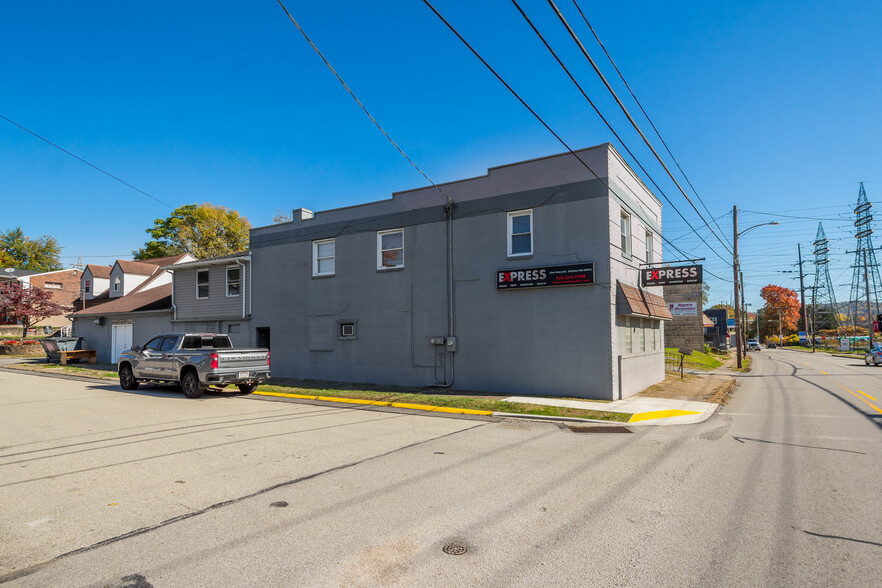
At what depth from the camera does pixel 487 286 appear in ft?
52.2

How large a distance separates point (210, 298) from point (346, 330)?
8.46 meters

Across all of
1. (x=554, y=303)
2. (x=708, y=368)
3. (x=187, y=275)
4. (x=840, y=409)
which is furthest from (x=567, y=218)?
(x=708, y=368)

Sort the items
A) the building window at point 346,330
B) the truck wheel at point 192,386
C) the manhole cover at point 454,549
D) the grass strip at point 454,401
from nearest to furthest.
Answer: the manhole cover at point 454,549, the grass strip at point 454,401, the truck wheel at point 192,386, the building window at point 346,330

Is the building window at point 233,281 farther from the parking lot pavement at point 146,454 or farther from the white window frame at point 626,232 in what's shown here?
the white window frame at point 626,232

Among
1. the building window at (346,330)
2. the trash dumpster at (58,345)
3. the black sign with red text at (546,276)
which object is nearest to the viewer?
the black sign with red text at (546,276)

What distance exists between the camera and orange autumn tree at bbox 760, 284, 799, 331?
11125 centimetres

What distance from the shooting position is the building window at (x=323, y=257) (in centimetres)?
1978

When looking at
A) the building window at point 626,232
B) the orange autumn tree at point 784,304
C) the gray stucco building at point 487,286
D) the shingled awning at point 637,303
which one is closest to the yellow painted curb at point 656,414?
the gray stucco building at point 487,286

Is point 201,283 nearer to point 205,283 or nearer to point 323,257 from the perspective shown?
point 205,283

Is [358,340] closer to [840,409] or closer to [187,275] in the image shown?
[187,275]

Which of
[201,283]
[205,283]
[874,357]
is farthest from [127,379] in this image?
[874,357]

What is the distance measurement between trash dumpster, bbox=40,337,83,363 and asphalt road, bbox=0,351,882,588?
21419 mm

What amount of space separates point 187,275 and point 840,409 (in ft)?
84.9

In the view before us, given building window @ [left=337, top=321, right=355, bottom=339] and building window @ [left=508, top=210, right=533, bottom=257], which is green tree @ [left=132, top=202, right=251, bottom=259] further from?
building window @ [left=508, top=210, right=533, bottom=257]
